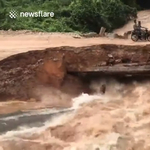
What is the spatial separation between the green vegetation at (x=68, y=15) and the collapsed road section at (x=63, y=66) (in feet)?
28.7

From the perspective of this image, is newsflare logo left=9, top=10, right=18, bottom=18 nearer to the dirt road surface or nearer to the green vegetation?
the green vegetation

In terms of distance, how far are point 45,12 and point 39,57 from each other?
41.8 ft

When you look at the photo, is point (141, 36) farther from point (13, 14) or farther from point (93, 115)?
point (93, 115)

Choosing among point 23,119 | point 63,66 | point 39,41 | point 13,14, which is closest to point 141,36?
point 39,41

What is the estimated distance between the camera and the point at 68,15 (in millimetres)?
24766

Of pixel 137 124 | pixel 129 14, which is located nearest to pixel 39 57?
pixel 137 124

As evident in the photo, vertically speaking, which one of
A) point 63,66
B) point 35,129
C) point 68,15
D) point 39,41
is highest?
point 68,15

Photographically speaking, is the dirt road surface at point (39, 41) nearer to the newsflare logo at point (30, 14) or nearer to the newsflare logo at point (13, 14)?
the newsflare logo at point (13, 14)

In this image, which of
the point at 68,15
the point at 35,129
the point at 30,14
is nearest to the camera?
the point at 35,129

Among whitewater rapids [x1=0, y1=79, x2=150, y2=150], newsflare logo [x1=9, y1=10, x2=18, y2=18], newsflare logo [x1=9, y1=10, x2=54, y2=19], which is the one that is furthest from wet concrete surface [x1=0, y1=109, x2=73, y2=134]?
newsflare logo [x1=9, y1=10, x2=54, y2=19]

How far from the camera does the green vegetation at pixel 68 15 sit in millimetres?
22281

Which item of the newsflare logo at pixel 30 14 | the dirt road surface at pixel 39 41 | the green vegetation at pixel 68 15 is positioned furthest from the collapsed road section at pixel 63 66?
the newsflare logo at pixel 30 14

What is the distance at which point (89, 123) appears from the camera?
10.4 meters

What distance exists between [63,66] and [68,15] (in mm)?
12281
